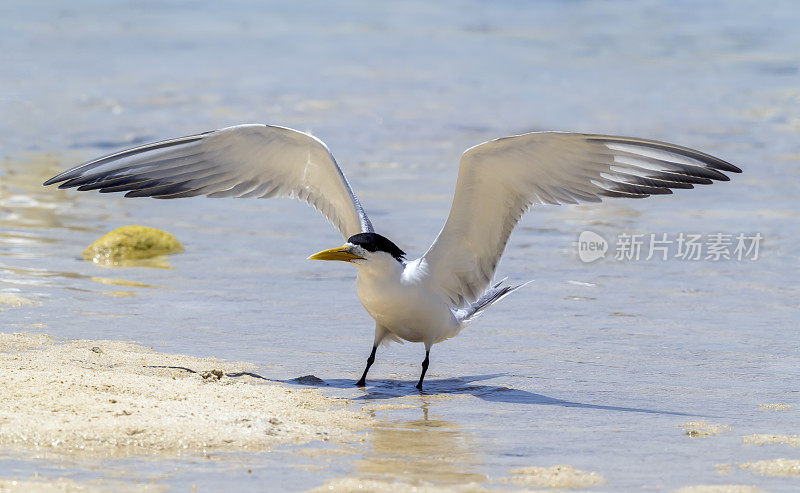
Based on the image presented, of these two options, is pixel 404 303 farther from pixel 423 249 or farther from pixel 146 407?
pixel 423 249

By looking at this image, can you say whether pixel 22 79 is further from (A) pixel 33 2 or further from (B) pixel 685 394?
(B) pixel 685 394

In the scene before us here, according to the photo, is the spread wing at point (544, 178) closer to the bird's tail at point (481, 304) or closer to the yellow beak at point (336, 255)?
the bird's tail at point (481, 304)

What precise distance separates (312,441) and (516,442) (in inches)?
33.6

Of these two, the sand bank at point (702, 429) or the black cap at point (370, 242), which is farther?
the black cap at point (370, 242)

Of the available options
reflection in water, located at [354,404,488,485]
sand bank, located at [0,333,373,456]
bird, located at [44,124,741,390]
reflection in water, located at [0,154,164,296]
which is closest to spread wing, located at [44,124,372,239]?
bird, located at [44,124,741,390]

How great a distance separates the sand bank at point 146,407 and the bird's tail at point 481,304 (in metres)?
1.20

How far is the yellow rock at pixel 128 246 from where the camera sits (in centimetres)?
841

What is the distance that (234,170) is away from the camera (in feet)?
21.5

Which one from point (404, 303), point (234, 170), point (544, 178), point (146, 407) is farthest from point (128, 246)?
point (146, 407)

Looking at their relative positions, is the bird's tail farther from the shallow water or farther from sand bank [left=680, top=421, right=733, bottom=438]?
sand bank [left=680, top=421, right=733, bottom=438]

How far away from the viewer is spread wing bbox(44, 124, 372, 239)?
20.5ft

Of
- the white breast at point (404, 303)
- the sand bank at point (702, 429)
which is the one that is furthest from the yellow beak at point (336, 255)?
the sand bank at point (702, 429)

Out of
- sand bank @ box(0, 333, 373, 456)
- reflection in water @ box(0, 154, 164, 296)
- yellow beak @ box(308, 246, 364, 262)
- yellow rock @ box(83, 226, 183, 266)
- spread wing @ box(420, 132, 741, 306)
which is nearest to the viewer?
sand bank @ box(0, 333, 373, 456)

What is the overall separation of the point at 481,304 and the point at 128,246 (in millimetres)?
3133
